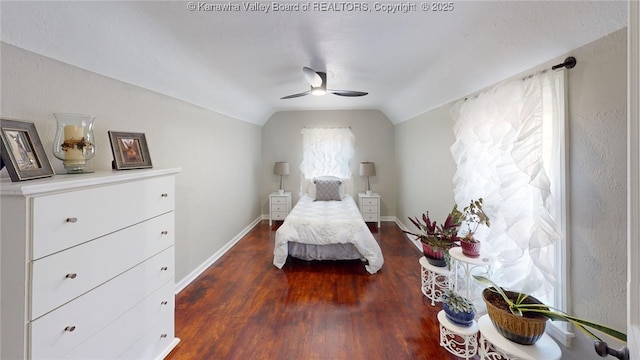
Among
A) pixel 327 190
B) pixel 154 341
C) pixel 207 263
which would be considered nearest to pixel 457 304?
pixel 154 341

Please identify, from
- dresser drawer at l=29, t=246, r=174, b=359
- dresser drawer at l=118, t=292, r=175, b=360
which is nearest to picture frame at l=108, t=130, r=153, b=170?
dresser drawer at l=29, t=246, r=174, b=359

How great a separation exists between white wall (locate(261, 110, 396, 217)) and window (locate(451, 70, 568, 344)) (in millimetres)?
2947

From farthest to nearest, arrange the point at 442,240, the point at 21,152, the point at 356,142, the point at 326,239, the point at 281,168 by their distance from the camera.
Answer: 1. the point at 356,142
2. the point at 281,168
3. the point at 326,239
4. the point at 442,240
5. the point at 21,152

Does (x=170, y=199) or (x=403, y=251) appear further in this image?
(x=403, y=251)

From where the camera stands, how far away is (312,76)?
2127mm

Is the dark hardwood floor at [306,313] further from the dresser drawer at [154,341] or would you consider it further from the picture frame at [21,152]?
the picture frame at [21,152]

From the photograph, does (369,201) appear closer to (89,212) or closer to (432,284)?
(432,284)

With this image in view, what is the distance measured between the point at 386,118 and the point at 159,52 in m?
4.13

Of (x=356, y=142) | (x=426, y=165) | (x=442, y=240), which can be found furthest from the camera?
(x=356, y=142)

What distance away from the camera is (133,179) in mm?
1349

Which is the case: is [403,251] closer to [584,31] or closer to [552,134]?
[552,134]

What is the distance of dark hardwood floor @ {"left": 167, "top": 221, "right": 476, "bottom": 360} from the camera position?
1.69 meters

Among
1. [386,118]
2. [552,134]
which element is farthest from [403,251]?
[386,118]

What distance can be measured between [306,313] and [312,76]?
7.02ft
